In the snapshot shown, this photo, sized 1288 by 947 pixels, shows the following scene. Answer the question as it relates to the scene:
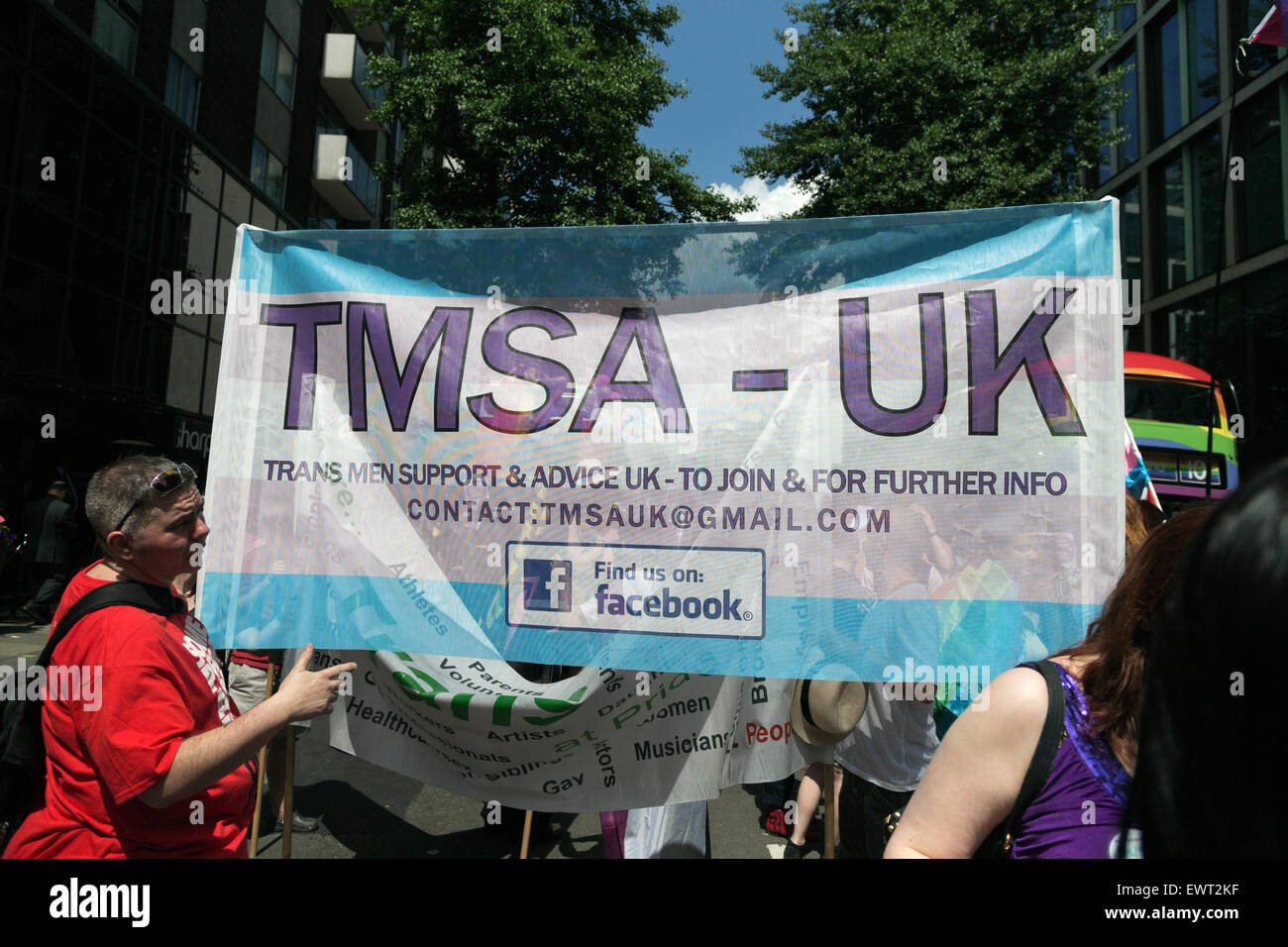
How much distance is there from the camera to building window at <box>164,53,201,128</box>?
15.0 m

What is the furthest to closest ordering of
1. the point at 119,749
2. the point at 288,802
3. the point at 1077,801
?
the point at 288,802 < the point at 119,749 < the point at 1077,801

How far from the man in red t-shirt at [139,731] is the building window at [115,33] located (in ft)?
48.4

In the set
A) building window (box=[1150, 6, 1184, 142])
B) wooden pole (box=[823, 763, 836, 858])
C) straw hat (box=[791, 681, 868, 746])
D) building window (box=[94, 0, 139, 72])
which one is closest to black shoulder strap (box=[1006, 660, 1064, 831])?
straw hat (box=[791, 681, 868, 746])

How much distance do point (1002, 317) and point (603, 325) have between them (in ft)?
4.36

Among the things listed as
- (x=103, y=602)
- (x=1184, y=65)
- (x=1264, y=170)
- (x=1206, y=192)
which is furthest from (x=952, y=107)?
(x=103, y=602)

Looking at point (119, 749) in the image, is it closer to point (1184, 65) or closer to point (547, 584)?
point (547, 584)

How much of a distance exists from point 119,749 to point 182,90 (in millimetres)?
17861

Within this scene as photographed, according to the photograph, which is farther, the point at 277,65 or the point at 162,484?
the point at 277,65

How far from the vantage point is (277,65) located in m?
19.3

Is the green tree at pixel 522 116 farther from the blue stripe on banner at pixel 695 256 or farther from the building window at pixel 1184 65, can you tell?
the building window at pixel 1184 65

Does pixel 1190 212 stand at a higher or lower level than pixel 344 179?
higher

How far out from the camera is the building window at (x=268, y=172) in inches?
731

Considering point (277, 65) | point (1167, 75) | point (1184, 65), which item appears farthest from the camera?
point (1167, 75)

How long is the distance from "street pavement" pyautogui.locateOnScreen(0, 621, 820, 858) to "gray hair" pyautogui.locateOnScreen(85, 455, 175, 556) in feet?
6.19
